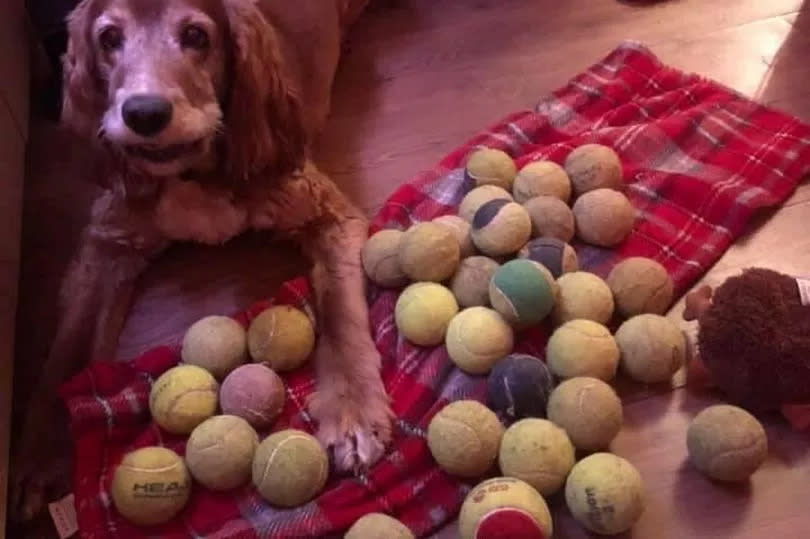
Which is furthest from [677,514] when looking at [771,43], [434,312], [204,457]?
[771,43]

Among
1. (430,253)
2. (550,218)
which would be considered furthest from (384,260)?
(550,218)

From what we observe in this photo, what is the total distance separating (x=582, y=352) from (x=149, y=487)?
0.81m

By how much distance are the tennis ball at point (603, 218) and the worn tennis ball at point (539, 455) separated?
1.83ft

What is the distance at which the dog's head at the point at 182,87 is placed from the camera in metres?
1.81

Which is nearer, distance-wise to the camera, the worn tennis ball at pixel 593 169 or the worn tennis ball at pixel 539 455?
the worn tennis ball at pixel 539 455

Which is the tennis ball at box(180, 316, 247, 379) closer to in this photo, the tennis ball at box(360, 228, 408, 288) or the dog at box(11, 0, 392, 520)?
the dog at box(11, 0, 392, 520)

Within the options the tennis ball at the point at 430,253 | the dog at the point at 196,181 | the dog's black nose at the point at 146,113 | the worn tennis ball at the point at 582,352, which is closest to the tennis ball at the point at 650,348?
the worn tennis ball at the point at 582,352

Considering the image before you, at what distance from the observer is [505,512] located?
60.4 inches

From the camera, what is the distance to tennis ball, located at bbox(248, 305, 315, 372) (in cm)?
189

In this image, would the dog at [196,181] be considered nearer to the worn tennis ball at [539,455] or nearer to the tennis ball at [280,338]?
the tennis ball at [280,338]

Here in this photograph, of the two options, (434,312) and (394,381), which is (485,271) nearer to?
(434,312)

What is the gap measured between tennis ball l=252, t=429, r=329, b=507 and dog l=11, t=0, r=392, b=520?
0.27ft

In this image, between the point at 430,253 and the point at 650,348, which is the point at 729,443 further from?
the point at 430,253

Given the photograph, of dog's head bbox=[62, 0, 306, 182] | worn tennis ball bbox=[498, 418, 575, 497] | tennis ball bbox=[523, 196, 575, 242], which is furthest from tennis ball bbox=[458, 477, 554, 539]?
dog's head bbox=[62, 0, 306, 182]
